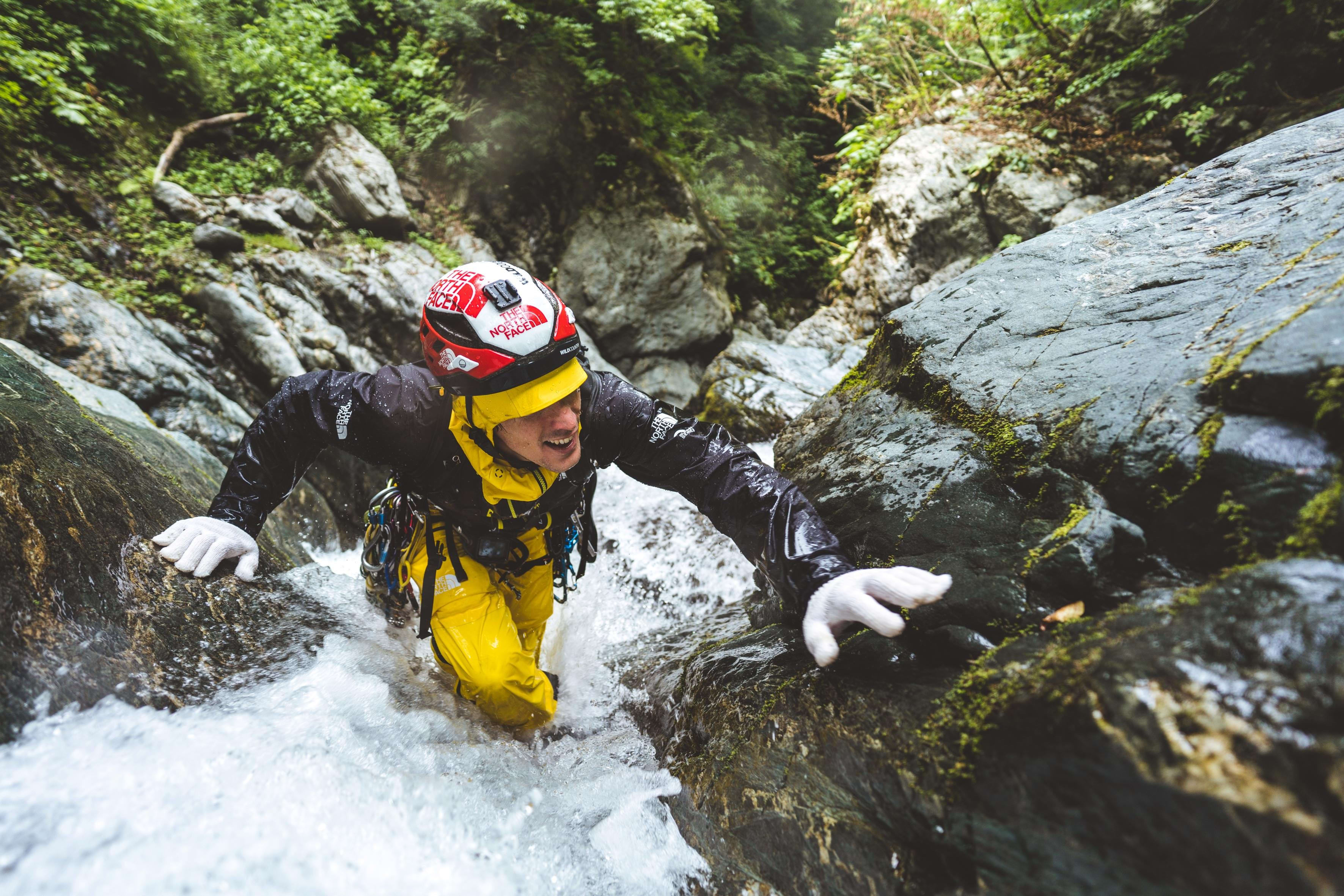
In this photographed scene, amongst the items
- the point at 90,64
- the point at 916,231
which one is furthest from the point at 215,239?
the point at 916,231

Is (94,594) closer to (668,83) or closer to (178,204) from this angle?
(178,204)

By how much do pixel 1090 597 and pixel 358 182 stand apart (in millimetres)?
10725

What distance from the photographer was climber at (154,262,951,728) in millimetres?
2658

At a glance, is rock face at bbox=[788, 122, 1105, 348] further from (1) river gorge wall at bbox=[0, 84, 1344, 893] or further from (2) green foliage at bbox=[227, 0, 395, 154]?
(2) green foliage at bbox=[227, 0, 395, 154]

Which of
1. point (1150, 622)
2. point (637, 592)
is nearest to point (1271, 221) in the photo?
point (1150, 622)

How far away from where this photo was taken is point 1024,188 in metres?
8.90

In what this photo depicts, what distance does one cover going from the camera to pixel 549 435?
2738mm

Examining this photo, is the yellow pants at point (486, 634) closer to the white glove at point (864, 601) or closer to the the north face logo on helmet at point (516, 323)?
the the north face logo on helmet at point (516, 323)

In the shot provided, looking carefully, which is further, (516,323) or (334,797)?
(516,323)

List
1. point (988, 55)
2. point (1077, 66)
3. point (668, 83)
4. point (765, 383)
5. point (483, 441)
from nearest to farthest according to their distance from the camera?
point (483, 441) → point (765, 383) → point (1077, 66) → point (988, 55) → point (668, 83)

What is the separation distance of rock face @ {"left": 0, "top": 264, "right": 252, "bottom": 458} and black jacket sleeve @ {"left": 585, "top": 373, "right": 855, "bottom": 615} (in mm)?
5379

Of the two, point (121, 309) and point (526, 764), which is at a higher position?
point (121, 309)

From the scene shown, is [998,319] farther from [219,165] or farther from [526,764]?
[219,165]

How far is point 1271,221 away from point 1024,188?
25.6 feet
